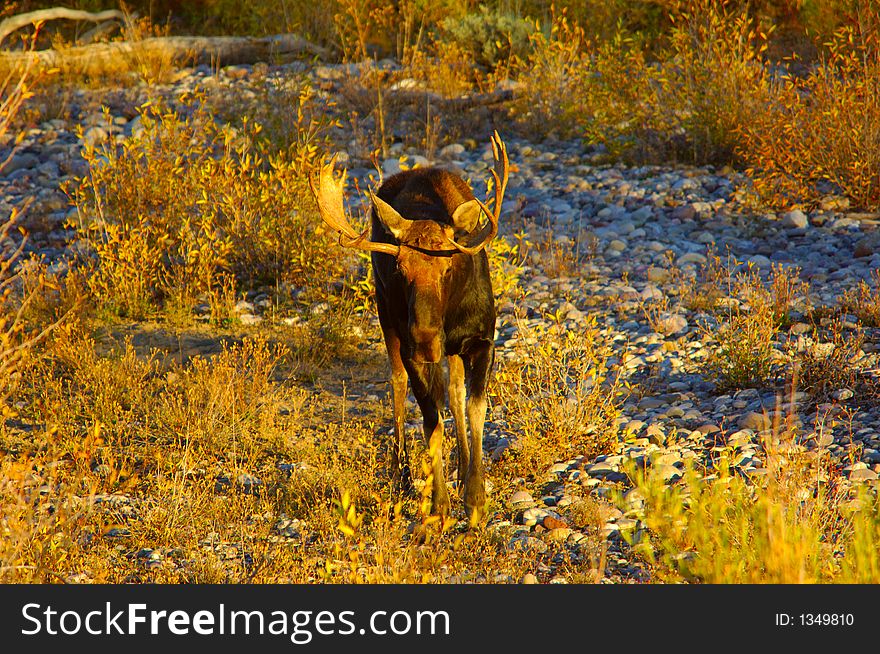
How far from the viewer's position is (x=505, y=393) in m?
7.38

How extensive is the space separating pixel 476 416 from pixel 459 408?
5.0 inches

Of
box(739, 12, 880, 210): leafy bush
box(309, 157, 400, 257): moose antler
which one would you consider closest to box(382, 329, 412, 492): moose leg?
box(309, 157, 400, 257): moose antler

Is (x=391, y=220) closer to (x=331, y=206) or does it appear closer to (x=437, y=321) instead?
(x=437, y=321)

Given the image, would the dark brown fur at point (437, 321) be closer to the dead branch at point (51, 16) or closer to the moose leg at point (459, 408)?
the moose leg at point (459, 408)

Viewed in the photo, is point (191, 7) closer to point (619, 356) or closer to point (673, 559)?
point (619, 356)

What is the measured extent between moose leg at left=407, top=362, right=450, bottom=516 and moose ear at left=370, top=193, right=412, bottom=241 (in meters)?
0.89

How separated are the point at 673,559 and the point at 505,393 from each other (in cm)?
252

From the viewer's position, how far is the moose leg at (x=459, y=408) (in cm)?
627

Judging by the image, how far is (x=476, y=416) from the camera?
20.6 ft

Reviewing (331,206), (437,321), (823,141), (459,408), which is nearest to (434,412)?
(459,408)

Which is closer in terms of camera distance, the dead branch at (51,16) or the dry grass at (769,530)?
the dry grass at (769,530)

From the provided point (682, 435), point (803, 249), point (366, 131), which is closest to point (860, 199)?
point (803, 249)

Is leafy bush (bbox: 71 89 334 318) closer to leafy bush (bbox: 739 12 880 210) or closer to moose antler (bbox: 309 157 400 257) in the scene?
moose antler (bbox: 309 157 400 257)

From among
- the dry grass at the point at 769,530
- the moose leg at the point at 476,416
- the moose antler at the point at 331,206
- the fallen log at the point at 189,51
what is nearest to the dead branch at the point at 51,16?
the fallen log at the point at 189,51
